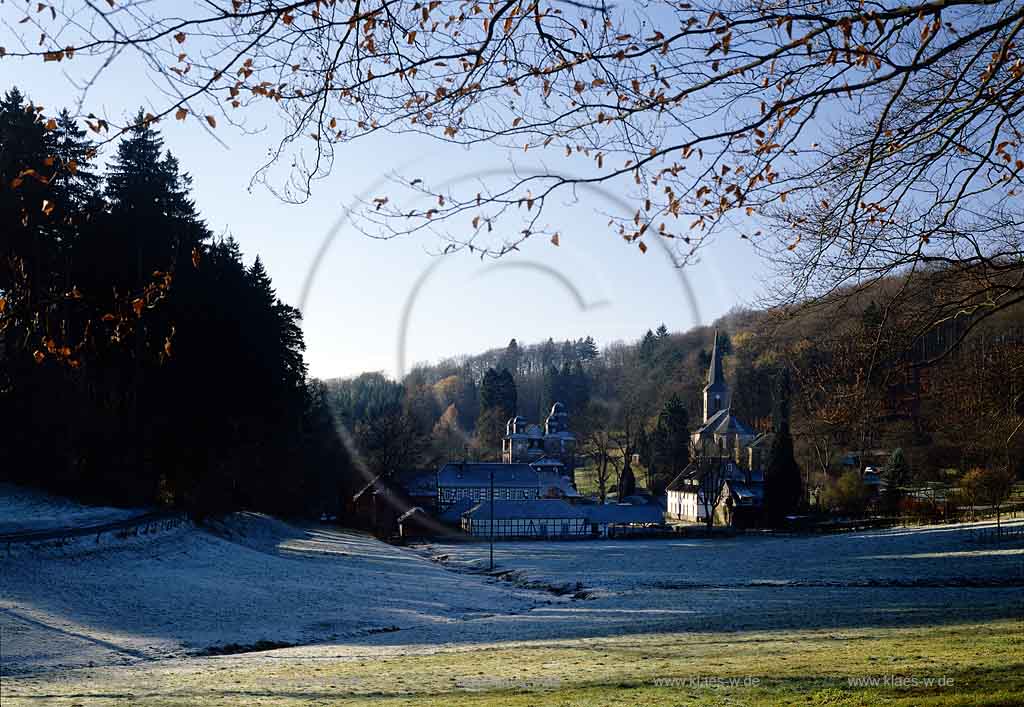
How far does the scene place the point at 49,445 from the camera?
118 ft

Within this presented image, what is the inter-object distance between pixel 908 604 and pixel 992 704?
1538 centimetres

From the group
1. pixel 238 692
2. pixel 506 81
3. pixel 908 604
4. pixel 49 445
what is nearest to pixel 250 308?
pixel 49 445

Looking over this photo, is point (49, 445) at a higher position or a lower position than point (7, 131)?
lower

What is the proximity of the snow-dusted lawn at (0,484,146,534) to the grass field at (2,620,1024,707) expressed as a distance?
1659 cm

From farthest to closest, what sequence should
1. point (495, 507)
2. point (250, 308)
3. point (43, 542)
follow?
point (495, 507), point (250, 308), point (43, 542)

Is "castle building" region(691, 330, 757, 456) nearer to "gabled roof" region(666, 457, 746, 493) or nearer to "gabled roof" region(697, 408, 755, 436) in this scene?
"gabled roof" region(697, 408, 755, 436)

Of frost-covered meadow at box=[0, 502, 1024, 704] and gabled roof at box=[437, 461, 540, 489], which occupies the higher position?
gabled roof at box=[437, 461, 540, 489]

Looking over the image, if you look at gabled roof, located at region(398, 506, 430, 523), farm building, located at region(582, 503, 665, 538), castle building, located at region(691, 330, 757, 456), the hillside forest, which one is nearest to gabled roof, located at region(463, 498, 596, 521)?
farm building, located at region(582, 503, 665, 538)

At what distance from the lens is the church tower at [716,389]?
11419cm

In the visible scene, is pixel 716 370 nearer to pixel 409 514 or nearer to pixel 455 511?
pixel 455 511

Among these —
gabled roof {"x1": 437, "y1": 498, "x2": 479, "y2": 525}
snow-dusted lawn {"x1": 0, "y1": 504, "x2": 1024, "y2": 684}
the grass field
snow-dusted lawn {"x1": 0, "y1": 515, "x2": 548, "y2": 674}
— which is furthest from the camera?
gabled roof {"x1": 437, "y1": 498, "x2": 479, "y2": 525}

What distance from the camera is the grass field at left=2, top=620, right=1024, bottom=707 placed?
32.6 ft

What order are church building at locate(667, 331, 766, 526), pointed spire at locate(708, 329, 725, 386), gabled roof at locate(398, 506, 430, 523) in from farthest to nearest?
pointed spire at locate(708, 329, 725, 386) < church building at locate(667, 331, 766, 526) < gabled roof at locate(398, 506, 430, 523)

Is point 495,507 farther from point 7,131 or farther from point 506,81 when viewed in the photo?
point 506,81
